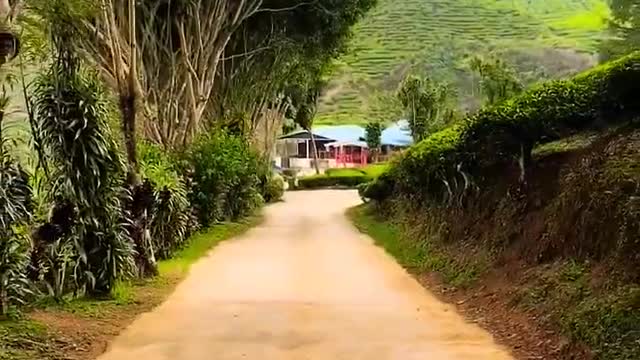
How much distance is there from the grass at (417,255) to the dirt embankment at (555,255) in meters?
0.04

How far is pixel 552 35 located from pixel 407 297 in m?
78.9

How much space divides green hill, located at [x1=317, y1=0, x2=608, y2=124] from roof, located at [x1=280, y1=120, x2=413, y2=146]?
1371 mm

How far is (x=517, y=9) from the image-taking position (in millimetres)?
96438

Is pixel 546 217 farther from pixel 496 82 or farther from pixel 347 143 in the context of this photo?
pixel 347 143

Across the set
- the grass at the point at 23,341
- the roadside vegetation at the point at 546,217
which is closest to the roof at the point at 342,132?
the roadside vegetation at the point at 546,217

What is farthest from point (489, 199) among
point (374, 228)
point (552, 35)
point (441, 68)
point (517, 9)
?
point (517, 9)

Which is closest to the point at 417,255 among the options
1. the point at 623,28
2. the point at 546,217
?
the point at 546,217

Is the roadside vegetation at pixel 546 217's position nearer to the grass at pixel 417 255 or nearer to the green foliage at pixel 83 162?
the grass at pixel 417 255

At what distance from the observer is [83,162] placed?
11453 millimetres

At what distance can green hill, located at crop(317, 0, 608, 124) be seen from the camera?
2965 inches

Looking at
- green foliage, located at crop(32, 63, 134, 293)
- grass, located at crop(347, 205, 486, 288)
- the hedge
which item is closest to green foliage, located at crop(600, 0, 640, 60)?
grass, located at crop(347, 205, 486, 288)

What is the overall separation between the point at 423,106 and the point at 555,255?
103 feet

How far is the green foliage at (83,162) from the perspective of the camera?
1132cm

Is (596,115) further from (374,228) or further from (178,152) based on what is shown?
(178,152)
